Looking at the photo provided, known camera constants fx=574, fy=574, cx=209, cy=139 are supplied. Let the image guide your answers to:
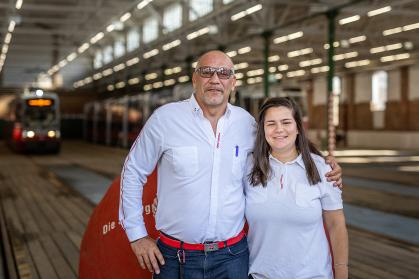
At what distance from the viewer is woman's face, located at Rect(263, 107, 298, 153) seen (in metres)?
2.67

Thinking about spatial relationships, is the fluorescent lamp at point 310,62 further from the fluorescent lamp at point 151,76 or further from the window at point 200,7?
the fluorescent lamp at point 151,76

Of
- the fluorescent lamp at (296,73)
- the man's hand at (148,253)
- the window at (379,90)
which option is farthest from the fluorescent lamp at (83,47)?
the man's hand at (148,253)

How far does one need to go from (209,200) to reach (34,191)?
33.2 feet

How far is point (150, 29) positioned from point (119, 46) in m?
7.46

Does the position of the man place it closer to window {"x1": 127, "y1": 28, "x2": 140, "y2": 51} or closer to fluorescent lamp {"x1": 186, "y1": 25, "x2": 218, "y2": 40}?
fluorescent lamp {"x1": 186, "y1": 25, "x2": 218, "y2": 40}

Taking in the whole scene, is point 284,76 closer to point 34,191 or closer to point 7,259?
point 34,191

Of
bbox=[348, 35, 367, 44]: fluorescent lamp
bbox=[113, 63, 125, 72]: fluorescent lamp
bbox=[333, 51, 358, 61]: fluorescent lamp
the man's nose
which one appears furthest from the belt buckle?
bbox=[113, 63, 125, 72]: fluorescent lamp

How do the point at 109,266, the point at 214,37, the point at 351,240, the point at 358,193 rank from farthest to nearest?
the point at 214,37, the point at 358,193, the point at 351,240, the point at 109,266

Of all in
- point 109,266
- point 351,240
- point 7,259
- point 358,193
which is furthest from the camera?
point 358,193

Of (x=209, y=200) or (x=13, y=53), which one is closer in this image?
(x=209, y=200)

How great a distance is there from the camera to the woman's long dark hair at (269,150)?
265cm

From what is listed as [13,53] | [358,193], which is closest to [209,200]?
[358,193]

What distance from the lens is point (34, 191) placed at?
39.6 feet

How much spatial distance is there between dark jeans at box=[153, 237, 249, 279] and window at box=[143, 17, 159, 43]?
2813 centimetres
